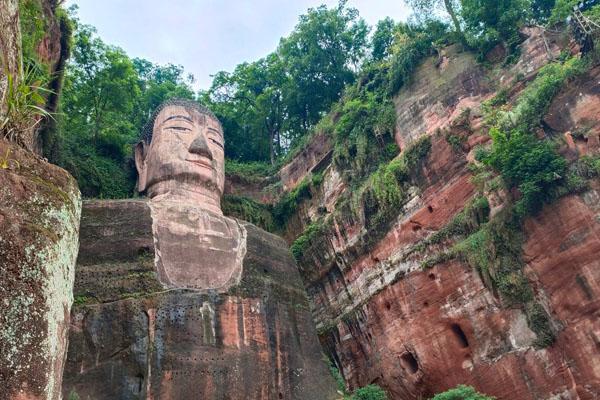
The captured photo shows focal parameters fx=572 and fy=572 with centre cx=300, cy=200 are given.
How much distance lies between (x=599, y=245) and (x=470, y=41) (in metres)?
8.84

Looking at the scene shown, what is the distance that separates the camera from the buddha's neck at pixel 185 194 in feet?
50.0

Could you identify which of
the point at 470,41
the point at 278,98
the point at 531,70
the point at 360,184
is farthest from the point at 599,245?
the point at 278,98

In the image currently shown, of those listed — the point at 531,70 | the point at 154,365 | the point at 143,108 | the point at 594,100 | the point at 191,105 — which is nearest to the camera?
the point at 154,365

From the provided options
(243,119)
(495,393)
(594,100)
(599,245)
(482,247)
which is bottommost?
(495,393)

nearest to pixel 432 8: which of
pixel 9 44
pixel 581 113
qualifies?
pixel 581 113

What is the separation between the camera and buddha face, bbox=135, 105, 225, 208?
15711 mm

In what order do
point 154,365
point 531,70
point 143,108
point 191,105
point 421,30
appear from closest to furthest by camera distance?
point 154,365
point 531,70
point 191,105
point 421,30
point 143,108

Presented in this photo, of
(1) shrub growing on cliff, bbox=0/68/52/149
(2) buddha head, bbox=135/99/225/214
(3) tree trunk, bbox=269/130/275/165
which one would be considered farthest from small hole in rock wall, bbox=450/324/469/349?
(3) tree trunk, bbox=269/130/275/165

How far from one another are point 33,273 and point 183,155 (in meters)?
12.1

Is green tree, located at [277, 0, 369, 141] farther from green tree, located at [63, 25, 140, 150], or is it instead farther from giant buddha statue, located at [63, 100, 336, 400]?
giant buddha statue, located at [63, 100, 336, 400]

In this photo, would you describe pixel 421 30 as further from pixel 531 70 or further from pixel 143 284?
pixel 143 284

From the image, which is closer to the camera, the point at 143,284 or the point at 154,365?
the point at 154,365

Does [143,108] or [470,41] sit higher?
[143,108]

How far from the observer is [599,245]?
11508 mm
